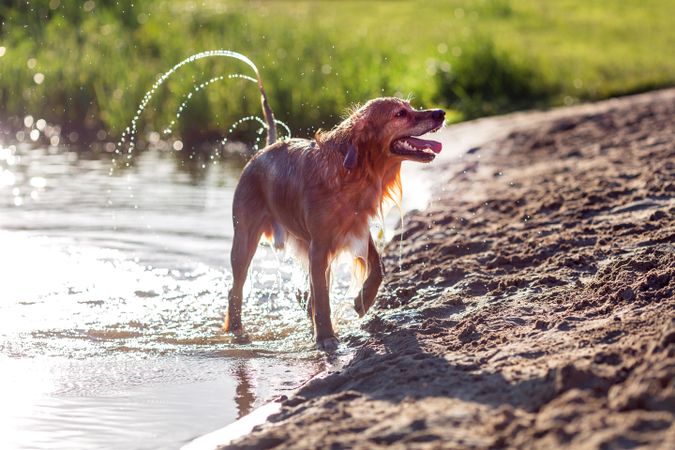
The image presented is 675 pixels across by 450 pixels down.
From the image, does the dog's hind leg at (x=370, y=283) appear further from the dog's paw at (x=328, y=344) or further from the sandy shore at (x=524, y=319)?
the dog's paw at (x=328, y=344)

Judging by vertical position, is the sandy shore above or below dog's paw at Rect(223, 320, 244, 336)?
above

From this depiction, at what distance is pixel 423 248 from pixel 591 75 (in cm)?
757

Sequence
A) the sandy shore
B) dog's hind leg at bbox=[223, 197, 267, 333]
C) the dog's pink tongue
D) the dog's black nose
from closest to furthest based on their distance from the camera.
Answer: the sandy shore → the dog's black nose → the dog's pink tongue → dog's hind leg at bbox=[223, 197, 267, 333]

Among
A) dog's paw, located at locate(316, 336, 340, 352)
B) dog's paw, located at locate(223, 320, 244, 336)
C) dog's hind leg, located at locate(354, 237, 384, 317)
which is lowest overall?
dog's paw, located at locate(223, 320, 244, 336)

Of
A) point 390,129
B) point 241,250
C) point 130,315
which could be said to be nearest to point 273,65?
point 130,315

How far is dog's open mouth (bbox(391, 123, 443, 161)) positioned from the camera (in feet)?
19.0

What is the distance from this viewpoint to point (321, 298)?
19.9 ft

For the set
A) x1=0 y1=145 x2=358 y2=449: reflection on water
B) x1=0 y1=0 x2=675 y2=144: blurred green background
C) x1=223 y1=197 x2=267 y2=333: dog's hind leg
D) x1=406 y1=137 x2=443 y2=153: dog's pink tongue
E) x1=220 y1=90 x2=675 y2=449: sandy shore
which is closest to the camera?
x1=220 y1=90 x2=675 y2=449: sandy shore

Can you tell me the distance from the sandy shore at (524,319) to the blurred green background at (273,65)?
132 inches

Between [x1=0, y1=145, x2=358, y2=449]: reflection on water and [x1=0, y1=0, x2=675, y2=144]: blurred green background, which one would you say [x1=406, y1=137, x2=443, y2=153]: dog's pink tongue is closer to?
[x1=0, y1=145, x2=358, y2=449]: reflection on water

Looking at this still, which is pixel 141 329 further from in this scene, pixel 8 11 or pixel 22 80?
pixel 8 11

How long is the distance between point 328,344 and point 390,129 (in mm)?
1193

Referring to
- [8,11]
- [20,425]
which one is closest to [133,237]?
[20,425]

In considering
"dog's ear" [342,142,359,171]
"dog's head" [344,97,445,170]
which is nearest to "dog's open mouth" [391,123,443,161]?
"dog's head" [344,97,445,170]
